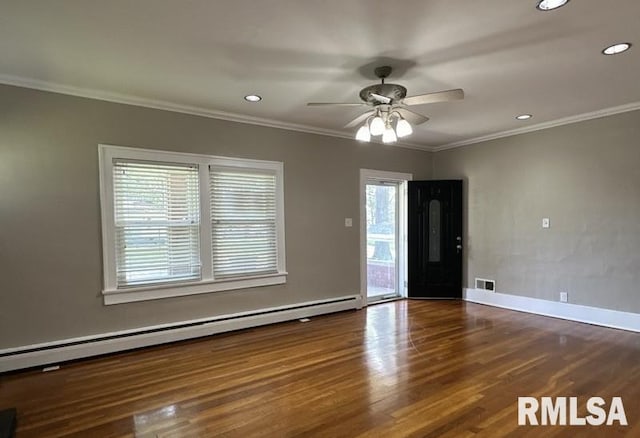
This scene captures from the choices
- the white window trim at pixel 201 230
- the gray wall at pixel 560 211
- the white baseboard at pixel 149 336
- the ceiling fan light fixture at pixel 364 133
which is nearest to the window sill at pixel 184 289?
the white window trim at pixel 201 230

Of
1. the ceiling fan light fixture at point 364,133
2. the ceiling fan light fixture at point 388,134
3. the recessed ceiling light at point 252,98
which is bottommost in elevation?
the ceiling fan light fixture at point 388,134

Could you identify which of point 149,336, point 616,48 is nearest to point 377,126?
point 616,48

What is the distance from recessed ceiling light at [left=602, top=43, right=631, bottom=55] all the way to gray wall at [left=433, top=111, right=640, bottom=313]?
6.33 feet

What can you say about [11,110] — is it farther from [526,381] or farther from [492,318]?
[492,318]

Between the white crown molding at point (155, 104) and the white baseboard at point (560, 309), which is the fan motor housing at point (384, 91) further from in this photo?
the white baseboard at point (560, 309)

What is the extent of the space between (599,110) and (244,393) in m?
4.96

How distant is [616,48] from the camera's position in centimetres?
269

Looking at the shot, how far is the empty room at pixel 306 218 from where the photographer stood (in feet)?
7.77

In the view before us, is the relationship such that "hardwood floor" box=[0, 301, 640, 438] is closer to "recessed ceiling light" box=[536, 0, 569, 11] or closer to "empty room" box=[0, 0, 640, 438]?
"empty room" box=[0, 0, 640, 438]

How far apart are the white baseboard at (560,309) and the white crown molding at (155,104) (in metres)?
3.27

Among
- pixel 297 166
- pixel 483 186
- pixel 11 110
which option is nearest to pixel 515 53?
pixel 297 166

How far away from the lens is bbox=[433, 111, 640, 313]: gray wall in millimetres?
4215

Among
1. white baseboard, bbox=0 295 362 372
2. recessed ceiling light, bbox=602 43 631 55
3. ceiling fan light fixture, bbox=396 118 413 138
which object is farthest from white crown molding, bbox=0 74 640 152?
white baseboard, bbox=0 295 362 372

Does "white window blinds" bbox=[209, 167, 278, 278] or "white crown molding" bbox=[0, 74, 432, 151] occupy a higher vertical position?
"white crown molding" bbox=[0, 74, 432, 151]
